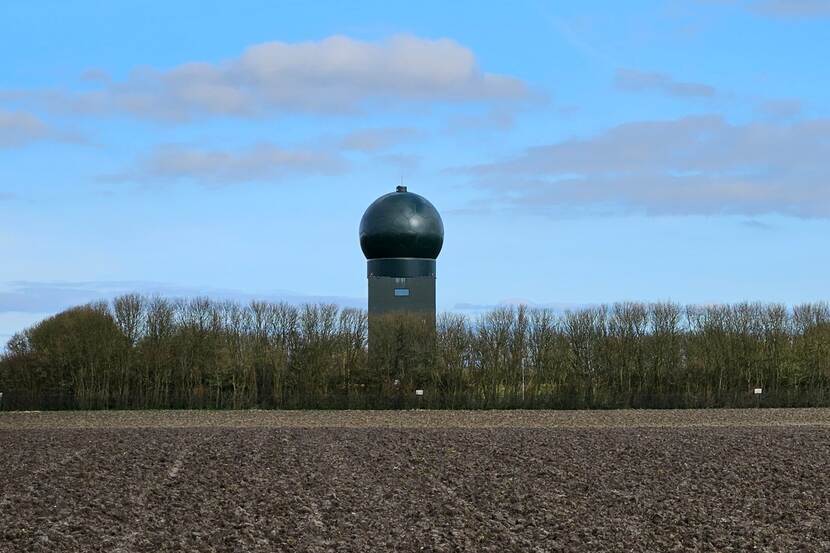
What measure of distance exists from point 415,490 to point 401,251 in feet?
120

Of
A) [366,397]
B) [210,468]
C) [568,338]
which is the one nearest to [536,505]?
[210,468]

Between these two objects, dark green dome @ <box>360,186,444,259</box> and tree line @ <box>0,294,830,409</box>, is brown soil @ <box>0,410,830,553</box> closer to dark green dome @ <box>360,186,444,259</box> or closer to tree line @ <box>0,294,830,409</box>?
tree line @ <box>0,294,830,409</box>

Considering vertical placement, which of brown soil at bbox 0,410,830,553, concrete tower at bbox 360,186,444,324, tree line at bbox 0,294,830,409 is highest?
concrete tower at bbox 360,186,444,324

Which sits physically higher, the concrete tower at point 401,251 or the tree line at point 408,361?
the concrete tower at point 401,251

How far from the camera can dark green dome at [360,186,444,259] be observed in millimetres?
54750

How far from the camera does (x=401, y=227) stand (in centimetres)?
5459

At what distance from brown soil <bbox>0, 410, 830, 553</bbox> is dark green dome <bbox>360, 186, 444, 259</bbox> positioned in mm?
26437

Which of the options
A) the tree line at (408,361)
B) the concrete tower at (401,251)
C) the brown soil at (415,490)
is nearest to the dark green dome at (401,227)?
the concrete tower at (401,251)

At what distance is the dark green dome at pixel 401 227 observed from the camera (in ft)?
180

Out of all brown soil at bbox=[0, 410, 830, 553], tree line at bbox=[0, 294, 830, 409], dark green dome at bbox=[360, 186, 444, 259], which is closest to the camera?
brown soil at bbox=[0, 410, 830, 553]

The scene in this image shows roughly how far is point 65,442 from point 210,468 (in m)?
6.58

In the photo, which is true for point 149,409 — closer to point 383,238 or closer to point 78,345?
point 78,345

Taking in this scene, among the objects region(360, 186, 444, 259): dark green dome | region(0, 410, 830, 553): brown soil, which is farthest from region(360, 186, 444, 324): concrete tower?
region(0, 410, 830, 553): brown soil

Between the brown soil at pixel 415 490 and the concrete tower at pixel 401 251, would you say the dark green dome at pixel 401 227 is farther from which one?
the brown soil at pixel 415 490
